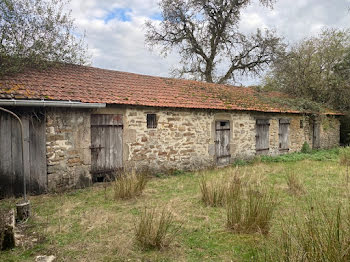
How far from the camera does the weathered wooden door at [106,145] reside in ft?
25.9

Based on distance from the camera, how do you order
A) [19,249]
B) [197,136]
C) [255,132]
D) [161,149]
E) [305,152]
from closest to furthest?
[19,249]
[161,149]
[197,136]
[255,132]
[305,152]

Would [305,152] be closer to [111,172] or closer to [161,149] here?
[161,149]

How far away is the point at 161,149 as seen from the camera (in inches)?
366

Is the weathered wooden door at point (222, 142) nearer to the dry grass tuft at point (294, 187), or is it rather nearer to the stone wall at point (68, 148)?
the dry grass tuft at point (294, 187)

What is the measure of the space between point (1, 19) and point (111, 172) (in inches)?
219

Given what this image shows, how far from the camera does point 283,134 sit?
13.6 metres

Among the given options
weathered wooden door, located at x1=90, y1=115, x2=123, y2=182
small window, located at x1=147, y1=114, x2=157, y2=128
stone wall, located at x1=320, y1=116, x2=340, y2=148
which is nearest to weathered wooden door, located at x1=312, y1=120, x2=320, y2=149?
stone wall, located at x1=320, y1=116, x2=340, y2=148

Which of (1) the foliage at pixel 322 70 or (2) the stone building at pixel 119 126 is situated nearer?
(2) the stone building at pixel 119 126

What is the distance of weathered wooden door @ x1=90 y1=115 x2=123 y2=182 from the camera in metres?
7.91

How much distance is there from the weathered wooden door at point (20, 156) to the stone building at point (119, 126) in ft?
0.07

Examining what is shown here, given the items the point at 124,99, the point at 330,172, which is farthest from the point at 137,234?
the point at 330,172

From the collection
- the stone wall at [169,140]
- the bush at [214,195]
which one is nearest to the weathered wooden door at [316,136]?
the stone wall at [169,140]

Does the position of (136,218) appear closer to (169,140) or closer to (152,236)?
(152,236)

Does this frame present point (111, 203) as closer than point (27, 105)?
Yes
